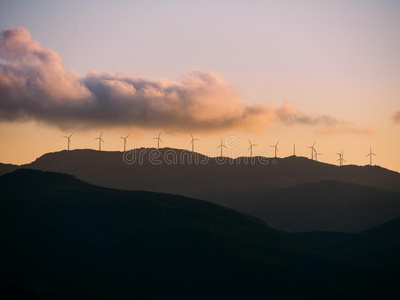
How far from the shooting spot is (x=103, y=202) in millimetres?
148625

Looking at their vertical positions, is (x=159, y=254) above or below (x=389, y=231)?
below

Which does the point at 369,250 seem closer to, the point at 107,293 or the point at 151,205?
the point at 151,205

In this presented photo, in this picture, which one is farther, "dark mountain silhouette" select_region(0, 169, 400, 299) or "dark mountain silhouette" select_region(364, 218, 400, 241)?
"dark mountain silhouette" select_region(364, 218, 400, 241)

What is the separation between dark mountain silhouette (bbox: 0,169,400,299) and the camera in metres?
101

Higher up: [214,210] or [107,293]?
[214,210]

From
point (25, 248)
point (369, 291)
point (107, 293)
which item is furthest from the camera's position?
point (25, 248)

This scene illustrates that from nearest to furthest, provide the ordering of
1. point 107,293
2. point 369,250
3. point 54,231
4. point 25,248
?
1. point 107,293
2. point 25,248
3. point 54,231
4. point 369,250

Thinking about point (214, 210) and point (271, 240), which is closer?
point (271, 240)

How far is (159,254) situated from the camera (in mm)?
115625

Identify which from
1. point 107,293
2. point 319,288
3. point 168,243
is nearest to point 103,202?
point 168,243

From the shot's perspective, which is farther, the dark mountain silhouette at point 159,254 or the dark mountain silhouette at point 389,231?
the dark mountain silhouette at point 389,231

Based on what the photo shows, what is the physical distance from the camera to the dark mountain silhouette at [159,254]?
10075 cm

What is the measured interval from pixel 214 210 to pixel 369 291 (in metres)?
62.2

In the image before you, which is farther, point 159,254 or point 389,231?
point 389,231
